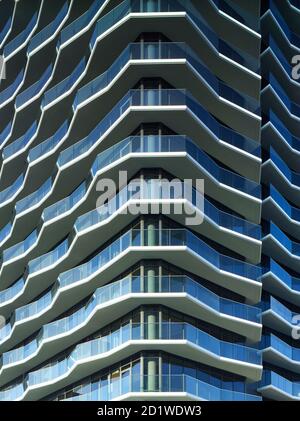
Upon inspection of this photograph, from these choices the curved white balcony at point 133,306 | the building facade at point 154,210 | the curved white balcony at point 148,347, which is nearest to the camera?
the curved white balcony at point 148,347

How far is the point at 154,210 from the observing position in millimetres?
78938

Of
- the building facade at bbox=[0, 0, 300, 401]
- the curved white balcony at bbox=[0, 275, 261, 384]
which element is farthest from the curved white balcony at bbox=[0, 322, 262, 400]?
the curved white balcony at bbox=[0, 275, 261, 384]

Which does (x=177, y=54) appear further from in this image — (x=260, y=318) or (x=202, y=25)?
(x=260, y=318)

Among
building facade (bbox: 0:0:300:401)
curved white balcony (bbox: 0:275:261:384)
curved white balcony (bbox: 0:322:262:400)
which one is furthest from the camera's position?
building facade (bbox: 0:0:300:401)

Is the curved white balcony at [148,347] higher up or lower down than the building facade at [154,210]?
lower down

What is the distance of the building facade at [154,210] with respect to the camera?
7919 centimetres

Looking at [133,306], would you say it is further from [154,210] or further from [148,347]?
[154,210]

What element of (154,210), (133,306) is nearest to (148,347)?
(133,306)

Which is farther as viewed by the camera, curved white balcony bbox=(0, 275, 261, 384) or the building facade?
the building facade

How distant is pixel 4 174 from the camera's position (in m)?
102

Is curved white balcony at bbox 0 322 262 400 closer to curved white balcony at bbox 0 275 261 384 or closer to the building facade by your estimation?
the building facade

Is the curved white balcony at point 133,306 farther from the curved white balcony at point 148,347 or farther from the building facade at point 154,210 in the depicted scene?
the curved white balcony at point 148,347

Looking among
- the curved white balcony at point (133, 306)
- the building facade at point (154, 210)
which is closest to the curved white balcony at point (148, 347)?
the building facade at point (154, 210)

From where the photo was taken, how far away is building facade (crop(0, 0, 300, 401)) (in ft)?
260
